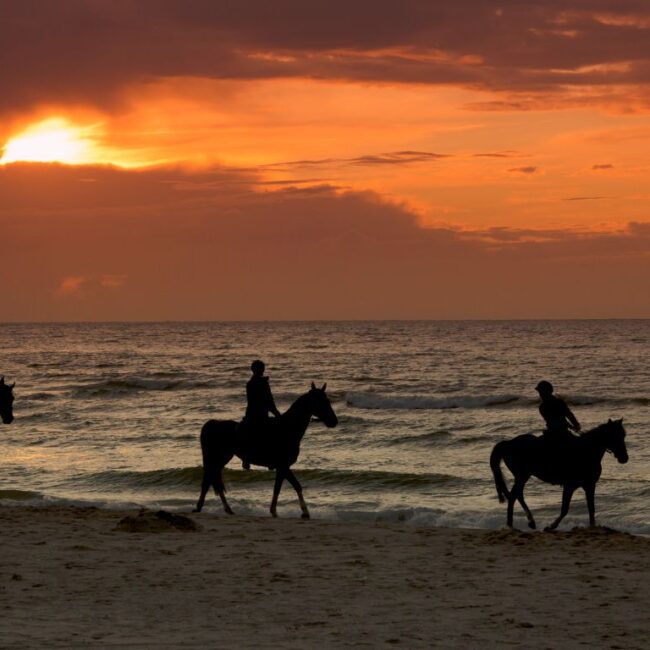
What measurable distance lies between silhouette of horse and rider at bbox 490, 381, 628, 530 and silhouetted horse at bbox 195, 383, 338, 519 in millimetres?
2891

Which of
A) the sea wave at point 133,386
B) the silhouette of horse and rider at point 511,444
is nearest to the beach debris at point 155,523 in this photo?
the silhouette of horse and rider at point 511,444

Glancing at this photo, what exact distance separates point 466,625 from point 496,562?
3367 mm

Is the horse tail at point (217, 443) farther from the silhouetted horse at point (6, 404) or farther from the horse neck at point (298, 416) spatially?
the silhouetted horse at point (6, 404)

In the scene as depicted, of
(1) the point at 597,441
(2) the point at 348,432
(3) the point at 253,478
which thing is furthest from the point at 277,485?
(2) the point at 348,432

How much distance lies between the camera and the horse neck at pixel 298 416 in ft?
54.4

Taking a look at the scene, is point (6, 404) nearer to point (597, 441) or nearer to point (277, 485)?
point (277, 485)

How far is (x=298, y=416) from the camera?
16.6 m

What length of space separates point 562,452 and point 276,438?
444 cm

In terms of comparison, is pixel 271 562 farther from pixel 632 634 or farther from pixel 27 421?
pixel 27 421

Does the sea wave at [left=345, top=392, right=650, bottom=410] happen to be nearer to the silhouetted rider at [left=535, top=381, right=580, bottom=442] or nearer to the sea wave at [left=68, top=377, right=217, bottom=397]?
the sea wave at [left=68, top=377, right=217, bottom=397]

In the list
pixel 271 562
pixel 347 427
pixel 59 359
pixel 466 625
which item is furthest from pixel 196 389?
pixel 466 625

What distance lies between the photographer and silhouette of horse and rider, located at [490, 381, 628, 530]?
15688mm

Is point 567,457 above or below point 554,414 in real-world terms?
below

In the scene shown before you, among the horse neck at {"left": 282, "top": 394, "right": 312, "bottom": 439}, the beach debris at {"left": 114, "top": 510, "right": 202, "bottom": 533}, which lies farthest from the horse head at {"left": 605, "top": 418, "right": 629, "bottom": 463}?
the beach debris at {"left": 114, "top": 510, "right": 202, "bottom": 533}
